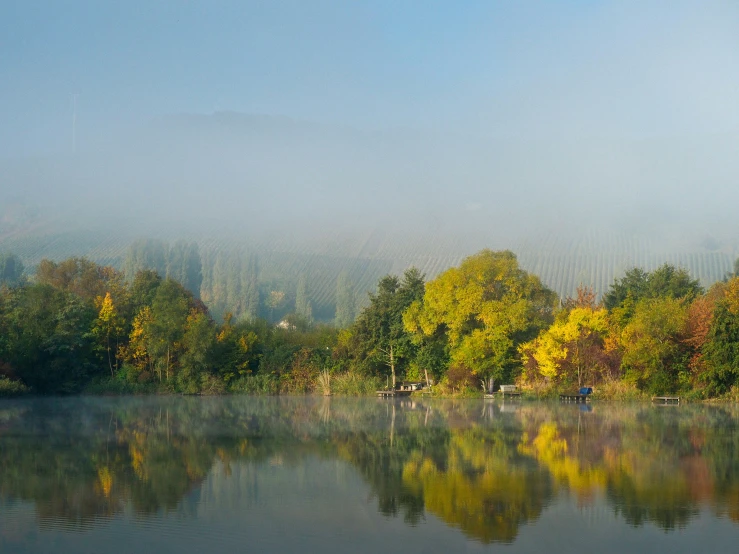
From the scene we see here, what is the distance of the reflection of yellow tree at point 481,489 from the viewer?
11688 mm

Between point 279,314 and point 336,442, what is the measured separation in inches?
4461

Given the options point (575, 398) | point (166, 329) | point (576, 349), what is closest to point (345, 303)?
point (166, 329)

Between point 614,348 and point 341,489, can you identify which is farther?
point 614,348

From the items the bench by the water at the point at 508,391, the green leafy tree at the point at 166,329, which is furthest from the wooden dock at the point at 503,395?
the green leafy tree at the point at 166,329

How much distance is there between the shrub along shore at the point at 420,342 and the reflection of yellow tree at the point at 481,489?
2035cm

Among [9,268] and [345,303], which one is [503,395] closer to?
[345,303]

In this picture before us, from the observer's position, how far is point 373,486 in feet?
49.4

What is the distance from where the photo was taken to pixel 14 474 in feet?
53.5

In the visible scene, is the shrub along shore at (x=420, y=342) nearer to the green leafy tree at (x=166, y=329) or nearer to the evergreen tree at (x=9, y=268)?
the green leafy tree at (x=166, y=329)

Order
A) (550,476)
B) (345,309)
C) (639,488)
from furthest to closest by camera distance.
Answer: (345,309)
(550,476)
(639,488)

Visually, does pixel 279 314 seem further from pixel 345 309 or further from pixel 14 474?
pixel 14 474

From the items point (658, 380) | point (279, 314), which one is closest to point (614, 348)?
point (658, 380)

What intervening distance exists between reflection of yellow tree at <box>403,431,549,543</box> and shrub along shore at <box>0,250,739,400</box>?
2035 cm

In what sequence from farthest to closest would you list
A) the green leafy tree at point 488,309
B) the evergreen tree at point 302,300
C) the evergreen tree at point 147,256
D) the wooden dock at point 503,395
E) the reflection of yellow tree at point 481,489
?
the evergreen tree at point 302,300 < the evergreen tree at point 147,256 < the green leafy tree at point 488,309 < the wooden dock at point 503,395 < the reflection of yellow tree at point 481,489
